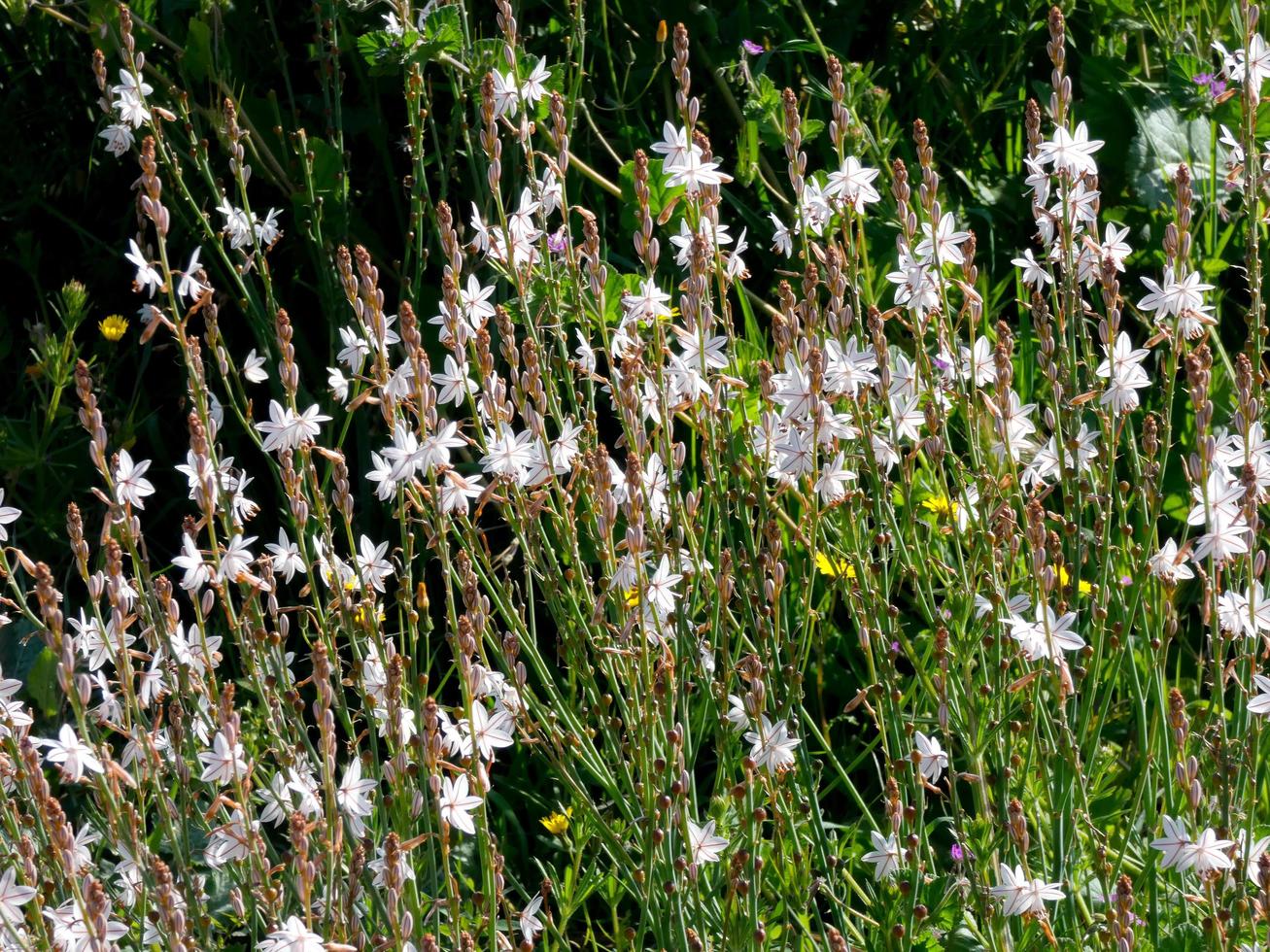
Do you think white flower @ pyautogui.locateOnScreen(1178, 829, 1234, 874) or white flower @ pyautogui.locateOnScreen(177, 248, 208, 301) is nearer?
white flower @ pyautogui.locateOnScreen(1178, 829, 1234, 874)

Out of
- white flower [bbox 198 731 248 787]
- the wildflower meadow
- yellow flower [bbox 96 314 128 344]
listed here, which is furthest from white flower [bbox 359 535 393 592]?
yellow flower [bbox 96 314 128 344]

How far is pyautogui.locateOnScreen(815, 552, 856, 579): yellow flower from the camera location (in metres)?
2.08

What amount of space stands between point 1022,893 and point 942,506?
82cm

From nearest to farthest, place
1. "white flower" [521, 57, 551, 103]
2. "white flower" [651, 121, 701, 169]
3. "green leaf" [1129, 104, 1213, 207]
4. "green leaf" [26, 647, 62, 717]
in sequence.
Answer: "white flower" [651, 121, 701, 169], "white flower" [521, 57, 551, 103], "green leaf" [26, 647, 62, 717], "green leaf" [1129, 104, 1213, 207]

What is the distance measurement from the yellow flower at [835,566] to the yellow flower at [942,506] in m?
0.16

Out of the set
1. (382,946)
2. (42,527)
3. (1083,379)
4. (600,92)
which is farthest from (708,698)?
(600,92)

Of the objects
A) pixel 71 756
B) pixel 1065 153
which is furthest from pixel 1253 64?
pixel 71 756

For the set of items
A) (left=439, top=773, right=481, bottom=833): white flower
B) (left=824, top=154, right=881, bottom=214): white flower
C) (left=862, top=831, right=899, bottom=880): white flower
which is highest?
(left=824, top=154, right=881, bottom=214): white flower

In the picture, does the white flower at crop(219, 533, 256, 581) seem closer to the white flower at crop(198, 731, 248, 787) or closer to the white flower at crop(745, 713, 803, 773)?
the white flower at crop(198, 731, 248, 787)

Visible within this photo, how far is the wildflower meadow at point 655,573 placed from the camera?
1.63m

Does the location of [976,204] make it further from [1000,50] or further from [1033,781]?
[1033,781]

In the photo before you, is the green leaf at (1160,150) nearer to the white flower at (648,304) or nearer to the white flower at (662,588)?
the white flower at (648,304)

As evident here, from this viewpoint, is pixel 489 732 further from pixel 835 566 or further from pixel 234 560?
pixel 835 566

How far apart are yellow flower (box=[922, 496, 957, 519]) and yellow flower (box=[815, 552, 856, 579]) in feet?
0.53
